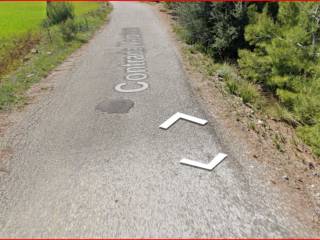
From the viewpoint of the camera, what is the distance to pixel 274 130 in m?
5.24

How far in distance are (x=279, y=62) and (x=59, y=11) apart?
427 inches

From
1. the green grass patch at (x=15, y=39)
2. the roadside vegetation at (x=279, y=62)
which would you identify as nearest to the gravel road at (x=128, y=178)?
the roadside vegetation at (x=279, y=62)

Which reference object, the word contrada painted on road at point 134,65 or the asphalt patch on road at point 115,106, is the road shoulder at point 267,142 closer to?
the word contrada painted on road at point 134,65

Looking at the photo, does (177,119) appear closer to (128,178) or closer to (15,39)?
(128,178)

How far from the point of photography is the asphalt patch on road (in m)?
5.36

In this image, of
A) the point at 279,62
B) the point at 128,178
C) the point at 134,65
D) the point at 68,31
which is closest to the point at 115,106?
the point at 128,178

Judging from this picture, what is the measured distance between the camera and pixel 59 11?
13.4 meters

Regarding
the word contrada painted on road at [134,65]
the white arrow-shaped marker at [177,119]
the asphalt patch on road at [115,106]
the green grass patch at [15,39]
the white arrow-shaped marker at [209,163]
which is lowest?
the green grass patch at [15,39]

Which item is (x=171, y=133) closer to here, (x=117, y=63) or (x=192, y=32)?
(x=117, y=63)

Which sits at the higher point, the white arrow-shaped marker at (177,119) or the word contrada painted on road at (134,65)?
the white arrow-shaped marker at (177,119)

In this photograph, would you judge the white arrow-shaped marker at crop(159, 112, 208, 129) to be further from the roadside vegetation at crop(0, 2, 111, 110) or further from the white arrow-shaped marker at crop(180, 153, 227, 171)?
the roadside vegetation at crop(0, 2, 111, 110)

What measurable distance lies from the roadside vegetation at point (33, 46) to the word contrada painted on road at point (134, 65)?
193 cm

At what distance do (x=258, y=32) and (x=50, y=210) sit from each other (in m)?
6.38

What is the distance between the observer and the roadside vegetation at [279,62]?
18.2 ft
